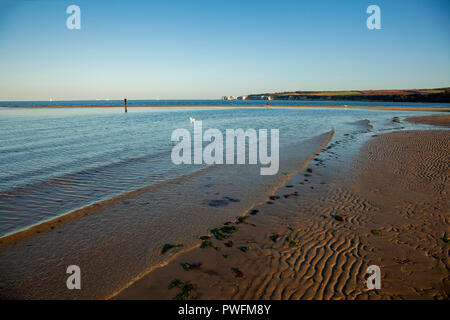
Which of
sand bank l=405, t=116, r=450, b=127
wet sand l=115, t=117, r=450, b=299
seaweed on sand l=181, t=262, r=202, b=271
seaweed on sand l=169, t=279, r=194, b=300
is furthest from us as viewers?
sand bank l=405, t=116, r=450, b=127

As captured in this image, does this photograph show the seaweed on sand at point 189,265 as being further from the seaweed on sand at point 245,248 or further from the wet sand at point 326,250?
the seaweed on sand at point 245,248

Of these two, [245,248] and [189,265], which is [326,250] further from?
[189,265]

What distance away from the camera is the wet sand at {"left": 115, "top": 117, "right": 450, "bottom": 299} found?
4.71 metres

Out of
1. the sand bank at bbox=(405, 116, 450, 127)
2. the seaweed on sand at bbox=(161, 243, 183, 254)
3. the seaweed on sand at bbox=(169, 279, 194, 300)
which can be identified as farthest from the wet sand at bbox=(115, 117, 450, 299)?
the sand bank at bbox=(405, 116, 450, 127)

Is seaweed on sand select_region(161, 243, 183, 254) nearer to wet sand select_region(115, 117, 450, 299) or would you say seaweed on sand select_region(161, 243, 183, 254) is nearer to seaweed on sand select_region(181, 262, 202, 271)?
wet sand select_region(115, 117, 450, 299)

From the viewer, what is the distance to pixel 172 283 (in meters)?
4.87

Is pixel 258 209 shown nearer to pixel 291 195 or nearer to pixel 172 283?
pixel 291 195

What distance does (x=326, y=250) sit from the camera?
600 cm

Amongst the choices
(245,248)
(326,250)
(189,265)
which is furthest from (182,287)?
(326,250)

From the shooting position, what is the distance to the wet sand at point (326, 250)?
4711mm

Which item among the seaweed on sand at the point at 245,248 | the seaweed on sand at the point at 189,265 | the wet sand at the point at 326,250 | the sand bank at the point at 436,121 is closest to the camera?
the wet sand at the point at 326,250

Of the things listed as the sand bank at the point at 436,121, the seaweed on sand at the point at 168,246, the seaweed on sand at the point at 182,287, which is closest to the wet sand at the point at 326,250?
the seaweed on sand at the point at 182,287

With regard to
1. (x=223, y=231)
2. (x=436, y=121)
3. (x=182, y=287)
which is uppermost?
(x=436, y=121)
